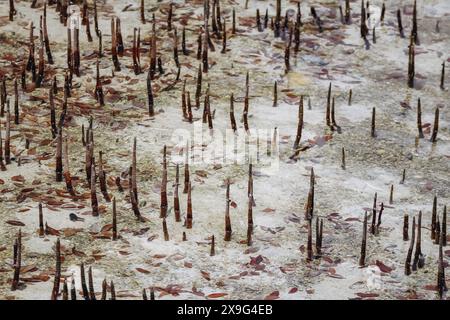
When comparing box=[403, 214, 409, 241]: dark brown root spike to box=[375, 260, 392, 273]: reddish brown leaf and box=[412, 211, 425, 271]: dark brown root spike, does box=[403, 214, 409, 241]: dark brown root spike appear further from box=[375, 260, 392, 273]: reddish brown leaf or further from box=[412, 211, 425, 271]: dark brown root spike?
box=[375, 260, 392, 273]: reddish brown leaf

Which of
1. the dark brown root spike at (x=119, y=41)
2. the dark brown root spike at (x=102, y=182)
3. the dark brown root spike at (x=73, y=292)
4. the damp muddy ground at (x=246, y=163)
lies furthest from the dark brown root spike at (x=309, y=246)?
the dark brown root spike at (x=119, y=41)

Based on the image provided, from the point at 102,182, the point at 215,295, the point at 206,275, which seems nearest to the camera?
the point at 215,295

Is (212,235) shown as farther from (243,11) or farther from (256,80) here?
(243,11)

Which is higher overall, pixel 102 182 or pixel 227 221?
pixel 102 182

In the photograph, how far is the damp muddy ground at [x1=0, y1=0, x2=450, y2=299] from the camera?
7.22 m

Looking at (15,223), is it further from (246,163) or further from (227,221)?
(246,163)

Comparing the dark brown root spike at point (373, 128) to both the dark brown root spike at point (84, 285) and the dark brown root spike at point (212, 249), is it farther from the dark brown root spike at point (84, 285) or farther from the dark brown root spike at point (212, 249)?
the dark brown root spike at point (84, 285)

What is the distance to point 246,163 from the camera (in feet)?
28.9

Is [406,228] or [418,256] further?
[406,228]

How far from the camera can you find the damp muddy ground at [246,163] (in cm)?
722

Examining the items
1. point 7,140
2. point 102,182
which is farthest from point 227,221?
point 7,140

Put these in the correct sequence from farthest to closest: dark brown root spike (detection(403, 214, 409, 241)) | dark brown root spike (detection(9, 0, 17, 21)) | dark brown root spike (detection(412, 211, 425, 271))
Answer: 1. dark brown root spike (detection(9, 0, 17, 21))
2. dark brown root spike (detection(403, 214, 409, 241))
3. dark brown root spike (detection(412, 211, 425, 271))

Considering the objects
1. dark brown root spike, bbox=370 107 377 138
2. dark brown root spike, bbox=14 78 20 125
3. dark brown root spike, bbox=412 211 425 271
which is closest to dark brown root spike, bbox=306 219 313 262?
dark brown root spike, bbox=412 211 425 271

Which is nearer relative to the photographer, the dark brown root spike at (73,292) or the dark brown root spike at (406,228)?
the dark brown root spike at (73,292)
